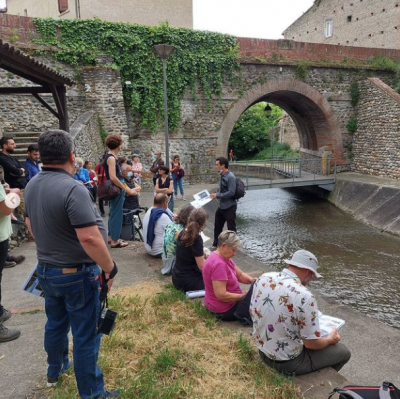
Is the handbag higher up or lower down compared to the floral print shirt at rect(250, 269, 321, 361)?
higher up

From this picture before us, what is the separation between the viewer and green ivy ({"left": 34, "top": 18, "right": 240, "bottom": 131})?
1334 centimetres

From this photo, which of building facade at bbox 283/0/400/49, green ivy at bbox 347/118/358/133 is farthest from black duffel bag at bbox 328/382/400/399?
building facade at bbox 283/0/400/49

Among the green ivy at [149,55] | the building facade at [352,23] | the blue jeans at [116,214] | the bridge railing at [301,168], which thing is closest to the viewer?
the blue jeans at [116,214]

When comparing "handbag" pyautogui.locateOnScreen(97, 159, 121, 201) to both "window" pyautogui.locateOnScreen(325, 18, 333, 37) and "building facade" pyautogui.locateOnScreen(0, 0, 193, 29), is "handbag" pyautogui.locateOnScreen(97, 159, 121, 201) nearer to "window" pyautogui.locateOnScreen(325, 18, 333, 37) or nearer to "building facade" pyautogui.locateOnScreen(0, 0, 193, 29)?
"building facade" pyautogui.locateOnScreen(0, 0, 193, 29)

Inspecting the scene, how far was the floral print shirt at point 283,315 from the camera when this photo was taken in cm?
250

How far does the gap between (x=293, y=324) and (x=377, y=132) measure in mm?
15805

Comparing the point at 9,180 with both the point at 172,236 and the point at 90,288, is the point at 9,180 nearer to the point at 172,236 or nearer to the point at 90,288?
the point at 172,236

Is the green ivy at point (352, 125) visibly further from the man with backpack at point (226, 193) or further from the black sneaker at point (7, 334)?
the black sneaker at point (7, 334)

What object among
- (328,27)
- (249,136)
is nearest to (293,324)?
(249,136)

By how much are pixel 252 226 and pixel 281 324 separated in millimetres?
9471

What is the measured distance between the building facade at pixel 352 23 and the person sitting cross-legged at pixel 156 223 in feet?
77.7

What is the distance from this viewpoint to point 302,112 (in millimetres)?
18812

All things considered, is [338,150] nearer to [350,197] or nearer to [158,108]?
[350,197]

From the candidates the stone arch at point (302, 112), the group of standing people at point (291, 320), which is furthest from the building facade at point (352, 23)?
the group of standing people at point (291, 320)
